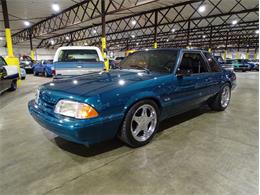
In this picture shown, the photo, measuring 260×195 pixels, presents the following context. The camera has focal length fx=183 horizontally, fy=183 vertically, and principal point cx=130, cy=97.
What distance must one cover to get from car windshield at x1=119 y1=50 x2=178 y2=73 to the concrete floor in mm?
1113

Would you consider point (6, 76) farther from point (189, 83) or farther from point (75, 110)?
point (189, 83)

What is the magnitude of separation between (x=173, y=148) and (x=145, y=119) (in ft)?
1.86

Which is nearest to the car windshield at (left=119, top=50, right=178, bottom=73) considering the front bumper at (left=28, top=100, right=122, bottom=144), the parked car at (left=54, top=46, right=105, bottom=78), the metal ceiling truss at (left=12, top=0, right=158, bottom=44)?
the front bumper at (left=28, top=100, right=122, bottom=144)

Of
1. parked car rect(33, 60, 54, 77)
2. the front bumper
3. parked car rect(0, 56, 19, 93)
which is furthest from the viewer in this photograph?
parked car rect(33, 60, 54, 77)

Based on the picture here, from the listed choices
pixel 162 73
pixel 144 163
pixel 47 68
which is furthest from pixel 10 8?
pixel 144 163

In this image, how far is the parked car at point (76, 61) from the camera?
588 cm

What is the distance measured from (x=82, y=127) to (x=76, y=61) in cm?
495

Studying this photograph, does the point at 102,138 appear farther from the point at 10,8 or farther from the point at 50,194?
the point at 10,8

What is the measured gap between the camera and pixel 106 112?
212 cm

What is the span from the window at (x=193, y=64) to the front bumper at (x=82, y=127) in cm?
160

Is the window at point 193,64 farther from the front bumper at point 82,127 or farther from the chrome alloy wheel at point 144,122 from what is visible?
the front bumper at point 82,127

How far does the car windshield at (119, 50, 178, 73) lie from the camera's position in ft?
10.0

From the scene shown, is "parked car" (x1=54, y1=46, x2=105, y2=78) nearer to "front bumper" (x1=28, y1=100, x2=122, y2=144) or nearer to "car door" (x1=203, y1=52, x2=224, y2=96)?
"car door" (x1=203, y1=52, x2=224, y2=96)

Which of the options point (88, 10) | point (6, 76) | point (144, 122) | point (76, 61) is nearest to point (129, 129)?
point (144, 122)
